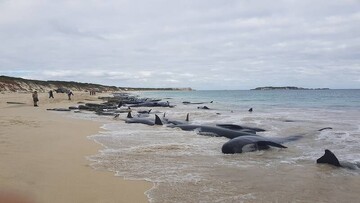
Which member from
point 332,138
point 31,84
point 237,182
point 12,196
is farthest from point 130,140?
point 31,84

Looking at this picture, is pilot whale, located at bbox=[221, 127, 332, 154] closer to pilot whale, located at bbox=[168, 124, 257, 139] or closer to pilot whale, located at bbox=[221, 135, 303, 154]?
pilot whale, located at bbox=[221, 135, 303, 154]

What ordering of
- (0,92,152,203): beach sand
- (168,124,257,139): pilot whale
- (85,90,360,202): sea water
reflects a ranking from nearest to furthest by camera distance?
(0,92,152,203): beach sand → (85,90,360,202): sea water → (168,124,257,139): pilot whale

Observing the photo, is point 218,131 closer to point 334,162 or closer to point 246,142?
point 246,142

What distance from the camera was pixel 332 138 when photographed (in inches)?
516

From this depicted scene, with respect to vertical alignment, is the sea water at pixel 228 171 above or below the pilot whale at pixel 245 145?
below

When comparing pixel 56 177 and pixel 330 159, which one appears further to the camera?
pixel 330 159

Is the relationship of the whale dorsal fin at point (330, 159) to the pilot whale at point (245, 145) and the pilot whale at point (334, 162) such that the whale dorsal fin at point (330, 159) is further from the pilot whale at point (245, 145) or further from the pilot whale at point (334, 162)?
the pilot whale at point (245, 145)

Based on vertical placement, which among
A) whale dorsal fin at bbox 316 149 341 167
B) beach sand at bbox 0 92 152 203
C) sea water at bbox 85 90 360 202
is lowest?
sea water at bbox 85 90 360 202

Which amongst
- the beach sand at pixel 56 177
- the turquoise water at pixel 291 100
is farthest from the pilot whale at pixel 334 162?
the turquoise water at pixel 291 100

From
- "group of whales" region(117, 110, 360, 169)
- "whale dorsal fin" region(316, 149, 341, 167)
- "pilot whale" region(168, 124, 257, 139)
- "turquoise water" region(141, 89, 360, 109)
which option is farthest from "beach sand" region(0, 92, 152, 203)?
"turquoise water" region(141, 89, 360, 109)

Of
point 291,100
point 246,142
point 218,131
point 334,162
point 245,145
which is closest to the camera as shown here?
point 334,162

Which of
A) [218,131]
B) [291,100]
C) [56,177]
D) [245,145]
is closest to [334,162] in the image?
[245,145]

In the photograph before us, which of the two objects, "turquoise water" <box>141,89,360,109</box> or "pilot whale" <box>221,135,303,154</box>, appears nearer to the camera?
"pilot whale" <box>221,135,303,154</box>

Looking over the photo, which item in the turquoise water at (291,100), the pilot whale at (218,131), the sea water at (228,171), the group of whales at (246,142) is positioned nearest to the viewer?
the sea water at (228,171)
